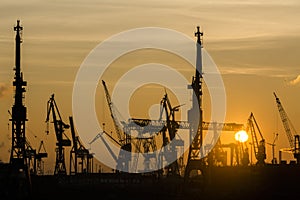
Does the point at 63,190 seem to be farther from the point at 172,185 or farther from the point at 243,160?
the point at 243,160

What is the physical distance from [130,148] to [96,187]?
36106 millimetres

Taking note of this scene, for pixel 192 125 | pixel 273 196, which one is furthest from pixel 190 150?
pixel 273 196

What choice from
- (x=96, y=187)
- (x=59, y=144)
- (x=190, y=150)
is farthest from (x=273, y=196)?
(x=59, y=144)

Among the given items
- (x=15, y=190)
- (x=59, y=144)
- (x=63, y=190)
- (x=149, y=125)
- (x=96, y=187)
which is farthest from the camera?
(x=149, y=125)

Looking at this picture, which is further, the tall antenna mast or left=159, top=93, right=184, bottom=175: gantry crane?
left=159, top=93, right=184, bottom=175: gantry crane

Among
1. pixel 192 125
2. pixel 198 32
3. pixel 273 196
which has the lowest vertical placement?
pixel 273 196

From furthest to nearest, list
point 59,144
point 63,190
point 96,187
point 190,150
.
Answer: point 59,144 → point 96,187 → point 63,190 → point 190,150

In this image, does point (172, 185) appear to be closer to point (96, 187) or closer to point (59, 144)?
point (96, 187)

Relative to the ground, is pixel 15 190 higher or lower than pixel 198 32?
lower

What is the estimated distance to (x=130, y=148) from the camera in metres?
190

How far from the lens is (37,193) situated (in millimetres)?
131250

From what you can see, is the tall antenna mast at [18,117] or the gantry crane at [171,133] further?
the gantry crane at [171,133]

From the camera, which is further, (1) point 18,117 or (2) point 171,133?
(2) point 171,133

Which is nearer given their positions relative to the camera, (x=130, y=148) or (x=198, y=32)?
(x=198, y=32)
